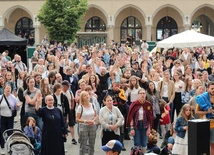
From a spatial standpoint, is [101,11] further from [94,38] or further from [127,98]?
[127,98]

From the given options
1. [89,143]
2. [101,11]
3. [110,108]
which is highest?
[101,11]

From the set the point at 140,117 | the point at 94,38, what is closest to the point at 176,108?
the point at 140,117

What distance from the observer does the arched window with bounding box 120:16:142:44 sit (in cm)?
4853

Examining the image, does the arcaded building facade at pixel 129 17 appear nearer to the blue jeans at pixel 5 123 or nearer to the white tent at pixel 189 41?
the white tent at pixel 189 41

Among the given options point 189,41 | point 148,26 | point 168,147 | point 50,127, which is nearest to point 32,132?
point 50,127

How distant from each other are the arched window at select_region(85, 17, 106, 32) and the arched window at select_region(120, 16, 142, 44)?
5.98 feet

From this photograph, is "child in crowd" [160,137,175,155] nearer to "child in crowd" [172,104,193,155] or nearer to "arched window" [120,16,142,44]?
"child in crowd" [172,104,193,155]

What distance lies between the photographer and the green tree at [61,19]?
121 ft

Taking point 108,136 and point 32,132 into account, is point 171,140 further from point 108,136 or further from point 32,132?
point 32,132

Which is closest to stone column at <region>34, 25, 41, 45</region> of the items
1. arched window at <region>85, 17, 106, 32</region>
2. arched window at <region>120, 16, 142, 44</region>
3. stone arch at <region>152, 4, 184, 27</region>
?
arched window at <region>85, 17, 106, 32</region>

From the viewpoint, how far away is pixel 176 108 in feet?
44.8

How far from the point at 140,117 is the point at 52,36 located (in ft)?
92.6

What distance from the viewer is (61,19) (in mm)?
36688

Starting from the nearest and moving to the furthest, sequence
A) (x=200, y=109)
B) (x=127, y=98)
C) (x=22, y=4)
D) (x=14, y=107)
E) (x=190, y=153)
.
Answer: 1. (x=190, y=153)
2. (x=200, y=109)
3. (x=14, y=107)
4. (x=127, y=98)
5. (x=22, y=4)
